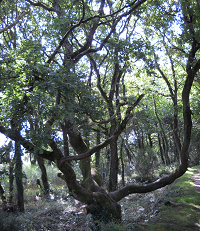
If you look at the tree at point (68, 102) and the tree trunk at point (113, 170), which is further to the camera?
the tree trunk at point (113, 170)

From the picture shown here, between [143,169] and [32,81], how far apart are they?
13027mm

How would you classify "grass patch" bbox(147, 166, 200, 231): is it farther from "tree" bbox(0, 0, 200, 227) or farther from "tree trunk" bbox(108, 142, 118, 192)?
"tree trunk" bbox(108, 142, 118, 192)

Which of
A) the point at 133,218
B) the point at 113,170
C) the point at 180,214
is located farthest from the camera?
the point at 113,170

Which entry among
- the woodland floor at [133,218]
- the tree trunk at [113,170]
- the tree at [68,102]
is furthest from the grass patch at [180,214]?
the tree trunk at [113,170]

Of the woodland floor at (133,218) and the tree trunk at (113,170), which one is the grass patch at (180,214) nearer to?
the woodland floor at (133,218)

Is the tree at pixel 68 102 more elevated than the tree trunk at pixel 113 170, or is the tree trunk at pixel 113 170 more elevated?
the tree at pixel 68 102

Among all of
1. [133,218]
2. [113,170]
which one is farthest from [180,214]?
[113,170]

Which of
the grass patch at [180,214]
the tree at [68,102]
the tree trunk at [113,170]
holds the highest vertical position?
the tree at [68,102]

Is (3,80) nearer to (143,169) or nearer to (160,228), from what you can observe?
(160,228)

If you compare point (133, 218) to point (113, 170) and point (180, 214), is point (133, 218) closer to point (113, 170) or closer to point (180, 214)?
point (180, 214)

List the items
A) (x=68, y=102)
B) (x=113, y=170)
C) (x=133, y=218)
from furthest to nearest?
1. (x=113, y=170)
2. (x=133, y=218)
3. (x=68, y=102)

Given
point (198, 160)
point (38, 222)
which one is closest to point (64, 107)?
point (38, 222)

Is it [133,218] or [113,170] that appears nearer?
[133,218]

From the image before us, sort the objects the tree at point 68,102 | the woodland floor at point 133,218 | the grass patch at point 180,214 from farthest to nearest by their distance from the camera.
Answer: the grass patch at point 180,214
the woodland floor at point 133,218
the tree at point 68,102
